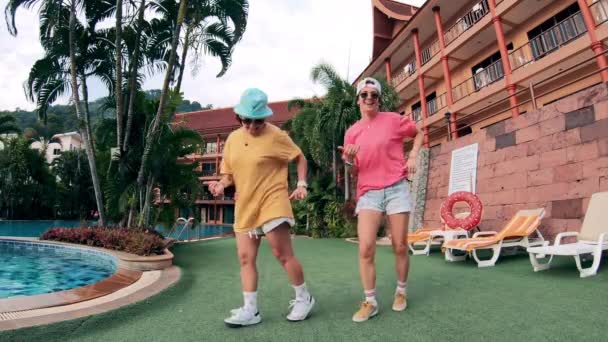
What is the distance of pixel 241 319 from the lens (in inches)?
82.7

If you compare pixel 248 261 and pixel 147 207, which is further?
pixel 147 207

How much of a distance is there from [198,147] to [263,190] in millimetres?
6811

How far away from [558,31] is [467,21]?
4.07 metres

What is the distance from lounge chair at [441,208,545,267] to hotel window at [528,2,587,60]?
7966mm

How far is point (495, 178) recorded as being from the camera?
7.41 metres

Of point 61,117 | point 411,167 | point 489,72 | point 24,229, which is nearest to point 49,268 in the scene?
point 411,167

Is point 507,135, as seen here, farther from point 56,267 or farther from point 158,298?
point 56,267

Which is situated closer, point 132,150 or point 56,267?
point 56,267

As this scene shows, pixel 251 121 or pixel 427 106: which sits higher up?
pixel 427 106

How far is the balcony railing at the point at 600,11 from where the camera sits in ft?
31.4

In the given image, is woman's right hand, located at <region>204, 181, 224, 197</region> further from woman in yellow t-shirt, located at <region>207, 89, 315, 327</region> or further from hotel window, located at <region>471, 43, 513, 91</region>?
hotel window, located at <region>471, 43, 513, 91</region>

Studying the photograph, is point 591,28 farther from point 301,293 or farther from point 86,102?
point 86,102

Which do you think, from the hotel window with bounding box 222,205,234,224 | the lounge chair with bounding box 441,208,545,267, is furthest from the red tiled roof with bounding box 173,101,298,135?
the lounge chair with bounding box 441,208,545,267

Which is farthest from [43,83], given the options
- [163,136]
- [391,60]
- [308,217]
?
[391,60]
